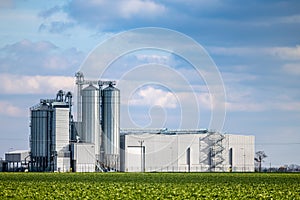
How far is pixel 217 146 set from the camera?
14100 centimetres

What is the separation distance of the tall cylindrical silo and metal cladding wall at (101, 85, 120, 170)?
1.47 metres

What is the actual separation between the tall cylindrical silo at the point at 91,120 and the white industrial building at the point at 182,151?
1179cm

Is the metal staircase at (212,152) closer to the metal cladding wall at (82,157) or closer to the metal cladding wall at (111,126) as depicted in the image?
the metal cladding wall at (111,126)

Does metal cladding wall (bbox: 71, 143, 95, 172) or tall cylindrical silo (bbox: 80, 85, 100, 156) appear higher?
tall cylindrical silo (bbox: 80, 85, 100, 156)

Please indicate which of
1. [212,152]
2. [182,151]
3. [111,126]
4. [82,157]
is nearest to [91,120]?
[111,126]

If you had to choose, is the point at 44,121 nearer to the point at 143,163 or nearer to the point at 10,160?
the point at 10,160

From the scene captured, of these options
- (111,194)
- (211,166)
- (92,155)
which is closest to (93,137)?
(92,155)

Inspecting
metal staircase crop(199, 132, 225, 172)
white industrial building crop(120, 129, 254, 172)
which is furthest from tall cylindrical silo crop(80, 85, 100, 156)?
metal staircase crop(199, 132, 225, 172)

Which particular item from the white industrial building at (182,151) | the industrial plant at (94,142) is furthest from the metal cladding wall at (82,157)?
the white industrial building at (182,151)

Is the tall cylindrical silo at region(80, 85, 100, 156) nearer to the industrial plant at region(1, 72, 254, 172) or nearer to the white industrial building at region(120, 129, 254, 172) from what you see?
the industrial plant at region(1, 72, 254, 172)

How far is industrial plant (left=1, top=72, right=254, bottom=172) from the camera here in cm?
11969

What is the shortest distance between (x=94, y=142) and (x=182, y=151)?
24257mm

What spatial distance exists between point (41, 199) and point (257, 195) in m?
13.8

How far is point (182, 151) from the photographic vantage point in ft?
462
